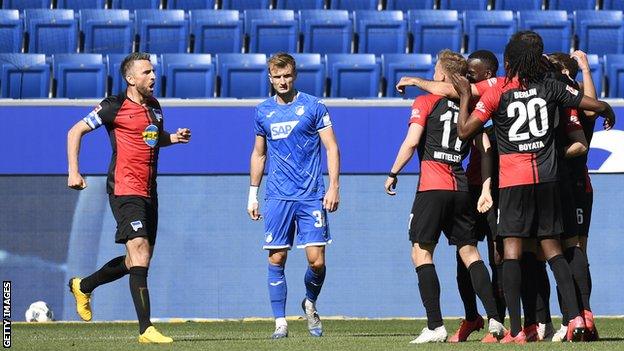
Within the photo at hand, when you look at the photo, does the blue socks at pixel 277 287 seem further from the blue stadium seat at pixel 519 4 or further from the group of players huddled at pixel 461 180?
the blue stadium seat at pixel 519 4

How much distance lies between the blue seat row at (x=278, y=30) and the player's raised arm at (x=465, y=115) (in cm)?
750

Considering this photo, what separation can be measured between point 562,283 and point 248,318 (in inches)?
248

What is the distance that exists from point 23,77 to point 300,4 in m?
3.78

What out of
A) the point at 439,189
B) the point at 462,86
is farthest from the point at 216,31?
the point at 462,86

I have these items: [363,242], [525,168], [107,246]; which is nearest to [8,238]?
[107,246]

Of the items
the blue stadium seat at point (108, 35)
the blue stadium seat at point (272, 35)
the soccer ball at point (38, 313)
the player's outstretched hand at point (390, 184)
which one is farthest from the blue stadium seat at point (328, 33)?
the player's outstretched hand at point (390, 184)

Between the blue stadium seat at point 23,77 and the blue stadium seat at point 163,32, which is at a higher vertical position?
the blue stadium seat at point 163,32

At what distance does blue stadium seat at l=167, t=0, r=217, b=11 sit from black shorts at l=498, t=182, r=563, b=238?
923 cm

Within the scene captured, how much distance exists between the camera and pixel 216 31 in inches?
618

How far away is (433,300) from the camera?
27.3 feet

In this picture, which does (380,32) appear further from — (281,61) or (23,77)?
(281,61)

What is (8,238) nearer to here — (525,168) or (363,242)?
(363,242)

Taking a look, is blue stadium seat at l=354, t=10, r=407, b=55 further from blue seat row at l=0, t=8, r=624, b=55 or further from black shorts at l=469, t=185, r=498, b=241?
black shorts at l=469, t=185, r=498, b=241

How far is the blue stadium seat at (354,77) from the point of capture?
14766 mm
